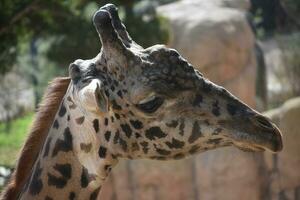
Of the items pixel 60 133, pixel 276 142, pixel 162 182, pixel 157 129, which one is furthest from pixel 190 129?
pixel 162 182

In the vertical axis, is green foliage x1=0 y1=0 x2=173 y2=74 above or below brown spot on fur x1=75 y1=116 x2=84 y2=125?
below

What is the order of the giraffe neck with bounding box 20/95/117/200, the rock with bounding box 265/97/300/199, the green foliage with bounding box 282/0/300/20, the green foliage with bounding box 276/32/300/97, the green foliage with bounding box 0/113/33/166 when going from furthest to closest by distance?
the green foliage with bounding box 282/0/300/20
the green foliage with bounding box 276/32/300/97
the green foliage with bounding box 0/113/33/166
the rock with bounding box 265/97/300/199
the giraffe neck with bounding box 20/95/117/200

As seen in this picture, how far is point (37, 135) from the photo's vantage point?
2189 millimetres

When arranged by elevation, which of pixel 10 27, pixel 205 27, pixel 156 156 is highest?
pixel 156 156

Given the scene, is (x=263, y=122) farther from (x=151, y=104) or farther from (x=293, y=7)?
(x=293, y=7)

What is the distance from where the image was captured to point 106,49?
1.98m

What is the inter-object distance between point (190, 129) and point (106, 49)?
331 millimetres

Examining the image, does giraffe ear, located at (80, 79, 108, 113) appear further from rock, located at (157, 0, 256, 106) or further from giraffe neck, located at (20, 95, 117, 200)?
rock, located at (157, 0, 256, 106)

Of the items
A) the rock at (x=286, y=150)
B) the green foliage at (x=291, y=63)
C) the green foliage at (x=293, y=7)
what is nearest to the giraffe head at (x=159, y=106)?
the rock at (x=286, y=150)

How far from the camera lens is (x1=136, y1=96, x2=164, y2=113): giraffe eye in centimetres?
193

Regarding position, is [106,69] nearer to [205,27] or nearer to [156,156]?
[156,156]

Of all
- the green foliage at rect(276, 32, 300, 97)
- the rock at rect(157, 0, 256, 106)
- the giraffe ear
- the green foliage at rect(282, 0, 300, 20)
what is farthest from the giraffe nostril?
the green foliage at rect(282, 0, 300, 20)

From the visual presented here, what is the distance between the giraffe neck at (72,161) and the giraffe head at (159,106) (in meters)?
0.05

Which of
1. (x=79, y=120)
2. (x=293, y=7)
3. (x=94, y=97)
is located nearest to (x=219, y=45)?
(x=293, y=7)
